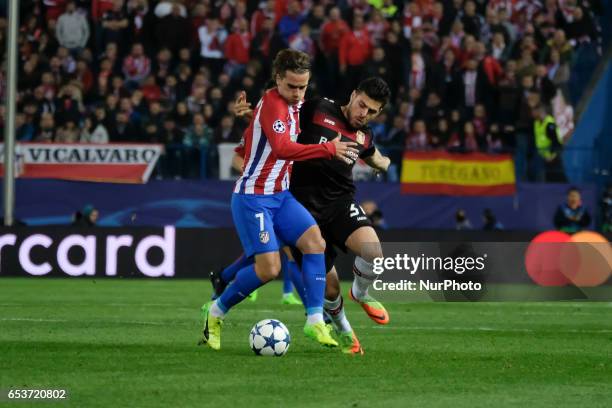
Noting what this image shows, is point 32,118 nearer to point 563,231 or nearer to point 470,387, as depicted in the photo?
point 563,231

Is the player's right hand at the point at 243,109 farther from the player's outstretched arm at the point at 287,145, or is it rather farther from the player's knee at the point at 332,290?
the player's knee at the point at 332,290

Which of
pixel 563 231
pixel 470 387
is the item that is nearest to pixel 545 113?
pixel 563 231

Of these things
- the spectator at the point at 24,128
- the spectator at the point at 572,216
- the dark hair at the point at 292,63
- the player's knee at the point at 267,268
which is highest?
the dark hair at the point at 292,63

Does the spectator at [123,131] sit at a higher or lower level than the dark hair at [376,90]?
lower

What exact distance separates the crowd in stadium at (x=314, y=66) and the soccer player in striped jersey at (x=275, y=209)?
1155 centimetres

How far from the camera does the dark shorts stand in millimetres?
10578

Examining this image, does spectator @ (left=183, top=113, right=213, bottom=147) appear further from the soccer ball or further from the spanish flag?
the soccer ball

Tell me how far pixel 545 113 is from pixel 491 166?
1.31 meters

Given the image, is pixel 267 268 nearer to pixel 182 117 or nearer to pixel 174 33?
pixel 182 117

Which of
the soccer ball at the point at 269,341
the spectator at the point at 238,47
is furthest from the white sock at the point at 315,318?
the spectator at the point at 238,47

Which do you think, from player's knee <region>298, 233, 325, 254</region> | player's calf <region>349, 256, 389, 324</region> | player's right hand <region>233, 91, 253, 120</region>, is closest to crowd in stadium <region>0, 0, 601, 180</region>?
player's calf <region>349, 256, 389, 324</region>

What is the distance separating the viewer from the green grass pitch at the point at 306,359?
293 inches

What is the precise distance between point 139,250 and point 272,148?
10.6m

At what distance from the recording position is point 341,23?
23.0 meters
